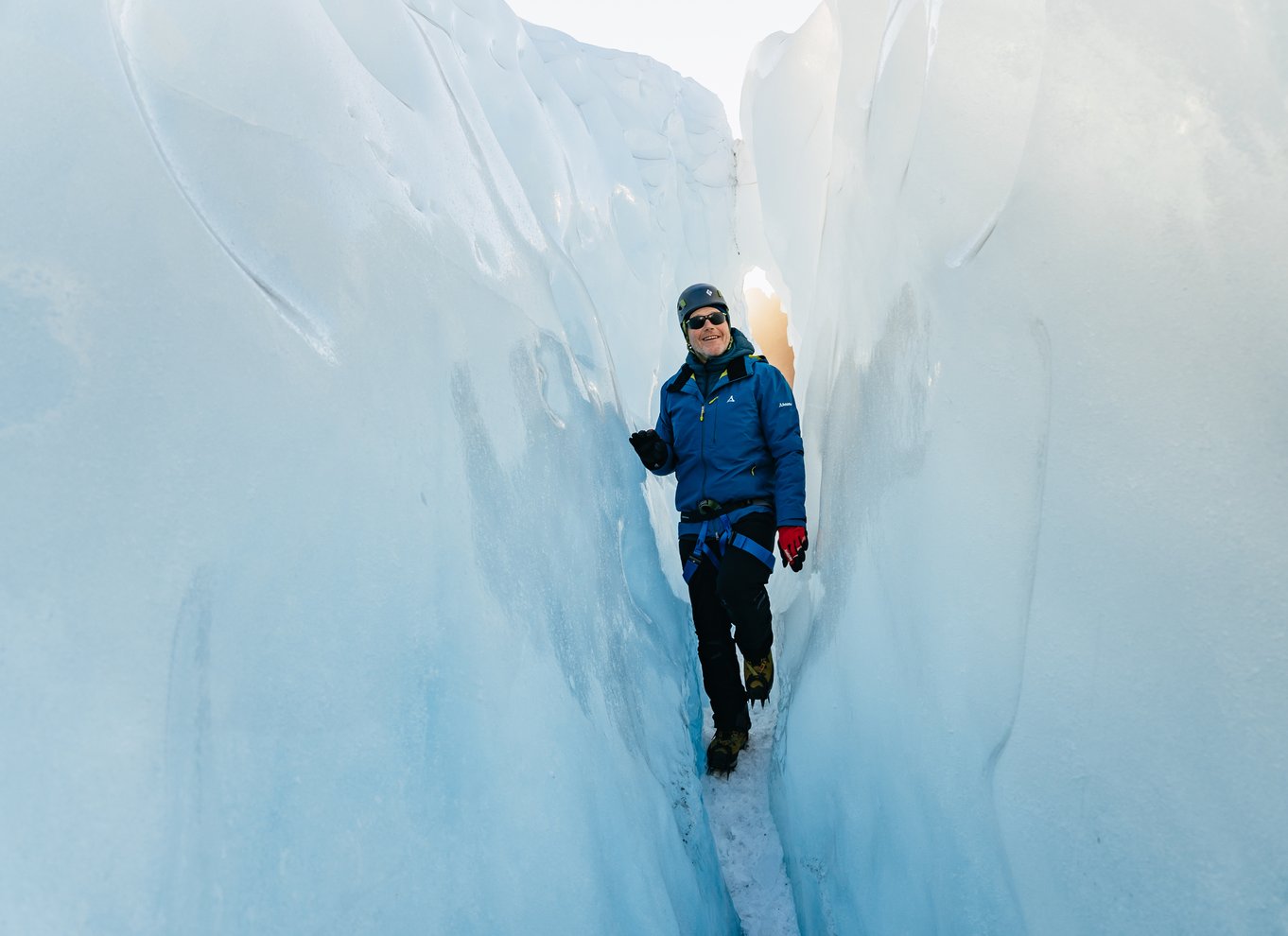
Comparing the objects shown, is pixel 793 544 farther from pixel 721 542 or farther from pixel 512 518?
pixel 512 518

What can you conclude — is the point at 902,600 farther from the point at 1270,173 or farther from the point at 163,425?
the point at 163,425

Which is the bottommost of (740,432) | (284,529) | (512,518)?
(284,529)

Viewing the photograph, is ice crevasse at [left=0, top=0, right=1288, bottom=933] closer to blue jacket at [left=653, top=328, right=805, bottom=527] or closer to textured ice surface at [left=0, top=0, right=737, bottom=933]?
textured ice surface at [left=0, top=0, right=737, bottom=933]

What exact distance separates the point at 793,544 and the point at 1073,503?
1.07 meters

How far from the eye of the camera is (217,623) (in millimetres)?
1254

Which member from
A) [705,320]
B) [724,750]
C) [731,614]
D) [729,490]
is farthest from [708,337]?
[724,750]

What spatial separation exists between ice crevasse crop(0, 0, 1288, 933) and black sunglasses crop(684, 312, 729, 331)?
59cm

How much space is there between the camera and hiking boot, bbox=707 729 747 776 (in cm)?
291

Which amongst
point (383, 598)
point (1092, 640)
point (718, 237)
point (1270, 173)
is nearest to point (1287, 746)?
point (1092, 640)

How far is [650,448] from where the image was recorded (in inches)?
116

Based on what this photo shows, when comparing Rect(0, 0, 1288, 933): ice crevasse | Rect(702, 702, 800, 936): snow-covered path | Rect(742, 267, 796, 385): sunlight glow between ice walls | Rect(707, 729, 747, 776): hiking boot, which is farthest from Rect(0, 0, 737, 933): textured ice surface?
Rect(742, 267, 796, 385): sunlight glow between ice walls

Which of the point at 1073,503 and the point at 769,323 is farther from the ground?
the point at 769,323

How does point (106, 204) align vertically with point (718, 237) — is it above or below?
below

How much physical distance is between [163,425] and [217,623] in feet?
0.99
